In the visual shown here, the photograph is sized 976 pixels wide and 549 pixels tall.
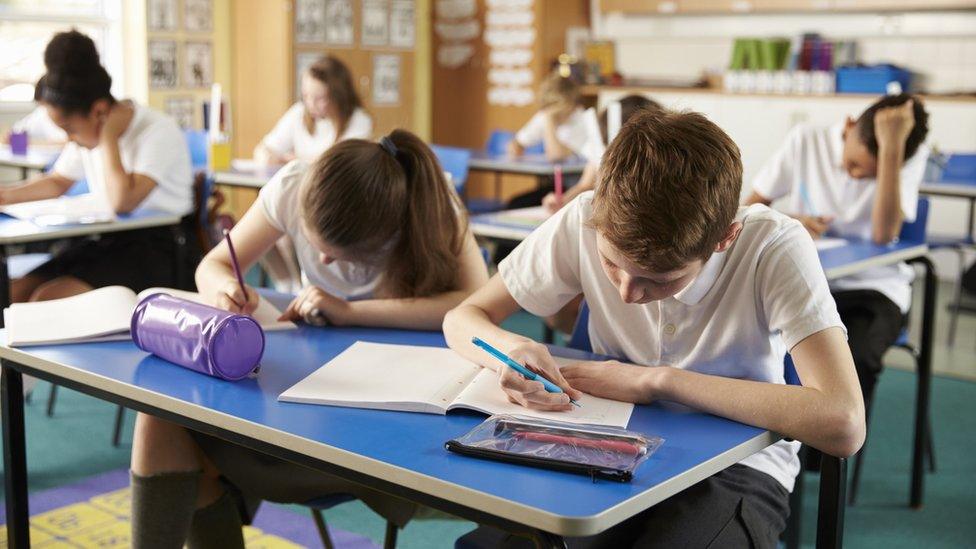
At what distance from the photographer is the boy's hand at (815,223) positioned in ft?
9.63

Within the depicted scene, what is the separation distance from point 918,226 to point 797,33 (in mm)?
4006

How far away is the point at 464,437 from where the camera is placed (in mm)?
1272

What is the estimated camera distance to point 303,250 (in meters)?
2.14

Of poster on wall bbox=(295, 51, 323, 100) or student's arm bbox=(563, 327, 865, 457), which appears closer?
student's arm bbox=(563, 327, 865, 457)

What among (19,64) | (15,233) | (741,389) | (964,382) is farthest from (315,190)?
(19,64)

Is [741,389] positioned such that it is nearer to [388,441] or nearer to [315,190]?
[388,441]

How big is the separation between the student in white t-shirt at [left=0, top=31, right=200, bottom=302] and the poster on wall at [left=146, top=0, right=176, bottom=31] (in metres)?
3.26

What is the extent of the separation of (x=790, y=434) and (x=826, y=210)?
1.91 m

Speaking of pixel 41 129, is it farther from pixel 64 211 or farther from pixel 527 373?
pixel 527 373

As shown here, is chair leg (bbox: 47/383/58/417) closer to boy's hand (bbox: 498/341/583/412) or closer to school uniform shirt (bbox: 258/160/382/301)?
school uniform shirt (bbox: 258/160/382/301)

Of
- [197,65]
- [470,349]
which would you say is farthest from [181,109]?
[470,349]

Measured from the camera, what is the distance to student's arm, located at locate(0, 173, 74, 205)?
11.1 ft

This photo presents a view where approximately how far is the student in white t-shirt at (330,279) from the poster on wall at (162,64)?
467cm

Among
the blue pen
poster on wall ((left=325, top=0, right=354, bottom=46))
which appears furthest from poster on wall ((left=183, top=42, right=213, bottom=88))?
the blue pen
